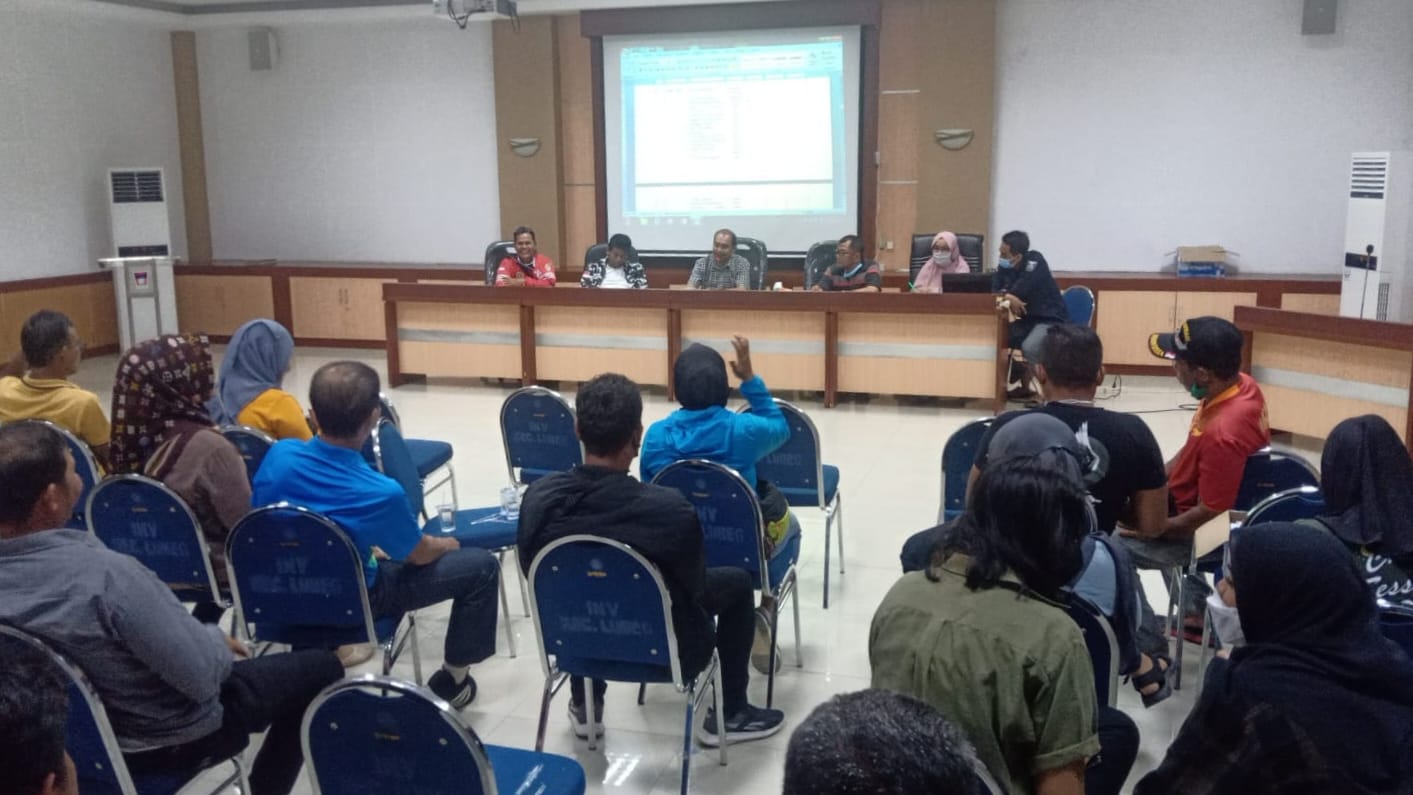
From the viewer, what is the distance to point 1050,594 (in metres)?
1.93

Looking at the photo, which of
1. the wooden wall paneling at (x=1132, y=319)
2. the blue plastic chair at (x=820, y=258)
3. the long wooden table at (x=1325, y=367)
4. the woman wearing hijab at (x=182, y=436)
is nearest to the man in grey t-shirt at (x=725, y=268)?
the blue plastic chair at (x=820, y=258)

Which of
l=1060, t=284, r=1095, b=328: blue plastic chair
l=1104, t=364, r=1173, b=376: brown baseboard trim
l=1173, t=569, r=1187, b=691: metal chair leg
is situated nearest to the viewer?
l=1173, t=569, r=1187, b=691: metal chair leg

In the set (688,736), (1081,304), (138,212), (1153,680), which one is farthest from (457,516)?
(138,212)

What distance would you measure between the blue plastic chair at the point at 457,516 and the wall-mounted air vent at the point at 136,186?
7.55 m

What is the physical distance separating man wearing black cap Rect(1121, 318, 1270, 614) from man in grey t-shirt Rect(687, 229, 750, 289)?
5064 millimetres

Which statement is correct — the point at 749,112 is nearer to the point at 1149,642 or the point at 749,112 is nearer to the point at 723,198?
the point at 723,198

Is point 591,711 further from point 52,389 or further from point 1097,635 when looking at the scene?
point 52,389

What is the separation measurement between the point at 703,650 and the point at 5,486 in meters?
1.55

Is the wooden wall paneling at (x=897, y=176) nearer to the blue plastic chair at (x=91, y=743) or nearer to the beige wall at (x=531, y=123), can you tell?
the beige wall at (x=531, y=123)

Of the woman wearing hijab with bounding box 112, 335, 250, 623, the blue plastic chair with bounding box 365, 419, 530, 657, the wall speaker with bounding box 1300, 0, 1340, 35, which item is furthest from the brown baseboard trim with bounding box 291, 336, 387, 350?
the wall speaker with bounding box 1300, 0, 1340, 35

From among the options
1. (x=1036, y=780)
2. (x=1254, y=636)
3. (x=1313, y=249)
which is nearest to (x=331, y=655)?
(x=1036, y=780)

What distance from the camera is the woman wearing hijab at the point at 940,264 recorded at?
817 centimetres

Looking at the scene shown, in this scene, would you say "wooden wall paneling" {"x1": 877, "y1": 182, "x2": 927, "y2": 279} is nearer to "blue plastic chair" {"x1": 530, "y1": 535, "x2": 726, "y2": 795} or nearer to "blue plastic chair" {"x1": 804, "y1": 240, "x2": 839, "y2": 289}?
"blue plastic chair" {"x1": 804, "y1": 240, "x2": 839, "y2": 289}

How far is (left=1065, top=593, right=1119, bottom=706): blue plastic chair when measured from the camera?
2258 millimetres
